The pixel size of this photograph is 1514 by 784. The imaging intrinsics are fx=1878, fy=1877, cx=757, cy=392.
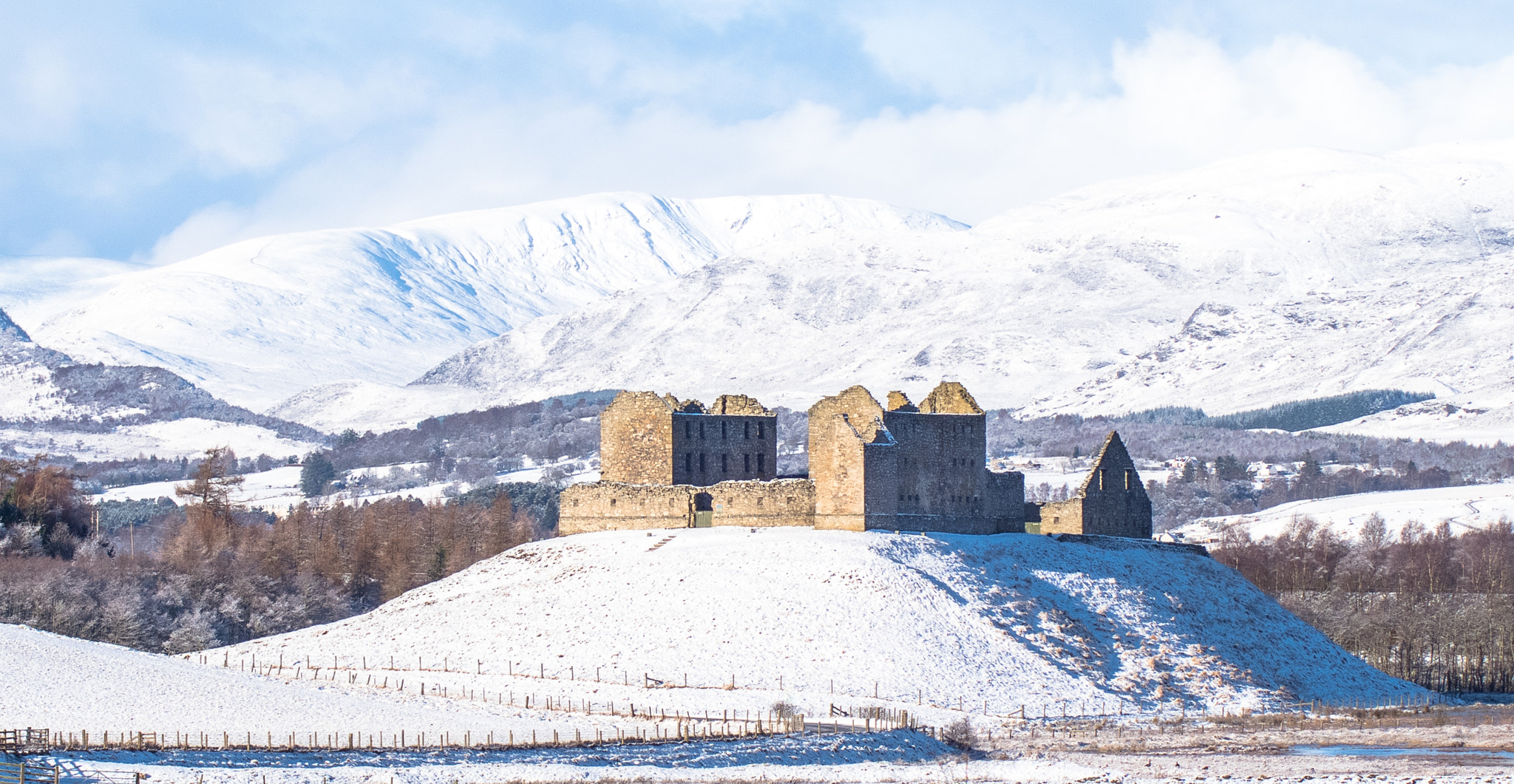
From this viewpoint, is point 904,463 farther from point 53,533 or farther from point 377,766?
point 53,533

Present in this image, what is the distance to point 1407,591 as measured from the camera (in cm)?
12244

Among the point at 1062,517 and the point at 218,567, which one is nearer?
the point at 1062,517

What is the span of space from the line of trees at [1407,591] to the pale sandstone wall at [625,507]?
3743 centimetres

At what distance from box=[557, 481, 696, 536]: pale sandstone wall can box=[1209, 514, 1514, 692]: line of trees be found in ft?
123

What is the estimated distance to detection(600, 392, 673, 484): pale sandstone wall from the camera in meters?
91.4

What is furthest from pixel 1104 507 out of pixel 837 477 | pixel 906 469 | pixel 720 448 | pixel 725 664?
pixel 725 664

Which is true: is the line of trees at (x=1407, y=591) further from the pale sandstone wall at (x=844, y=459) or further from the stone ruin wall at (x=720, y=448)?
the stone ruin wall at (x=720, y=448)

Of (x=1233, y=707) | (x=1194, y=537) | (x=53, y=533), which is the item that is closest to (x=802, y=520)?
(x=1233, y=707)

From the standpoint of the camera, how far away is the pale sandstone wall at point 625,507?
289 ft

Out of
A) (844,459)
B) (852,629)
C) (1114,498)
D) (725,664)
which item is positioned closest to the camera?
(725,664)

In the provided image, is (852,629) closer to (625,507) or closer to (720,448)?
(625,507)

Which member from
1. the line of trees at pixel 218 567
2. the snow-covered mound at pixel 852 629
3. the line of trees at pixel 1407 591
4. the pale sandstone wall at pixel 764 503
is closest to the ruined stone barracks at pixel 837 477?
the pale sandstone wall at pixel 764 503

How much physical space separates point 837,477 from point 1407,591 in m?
55.3

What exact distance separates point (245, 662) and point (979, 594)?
2995 centimetres
